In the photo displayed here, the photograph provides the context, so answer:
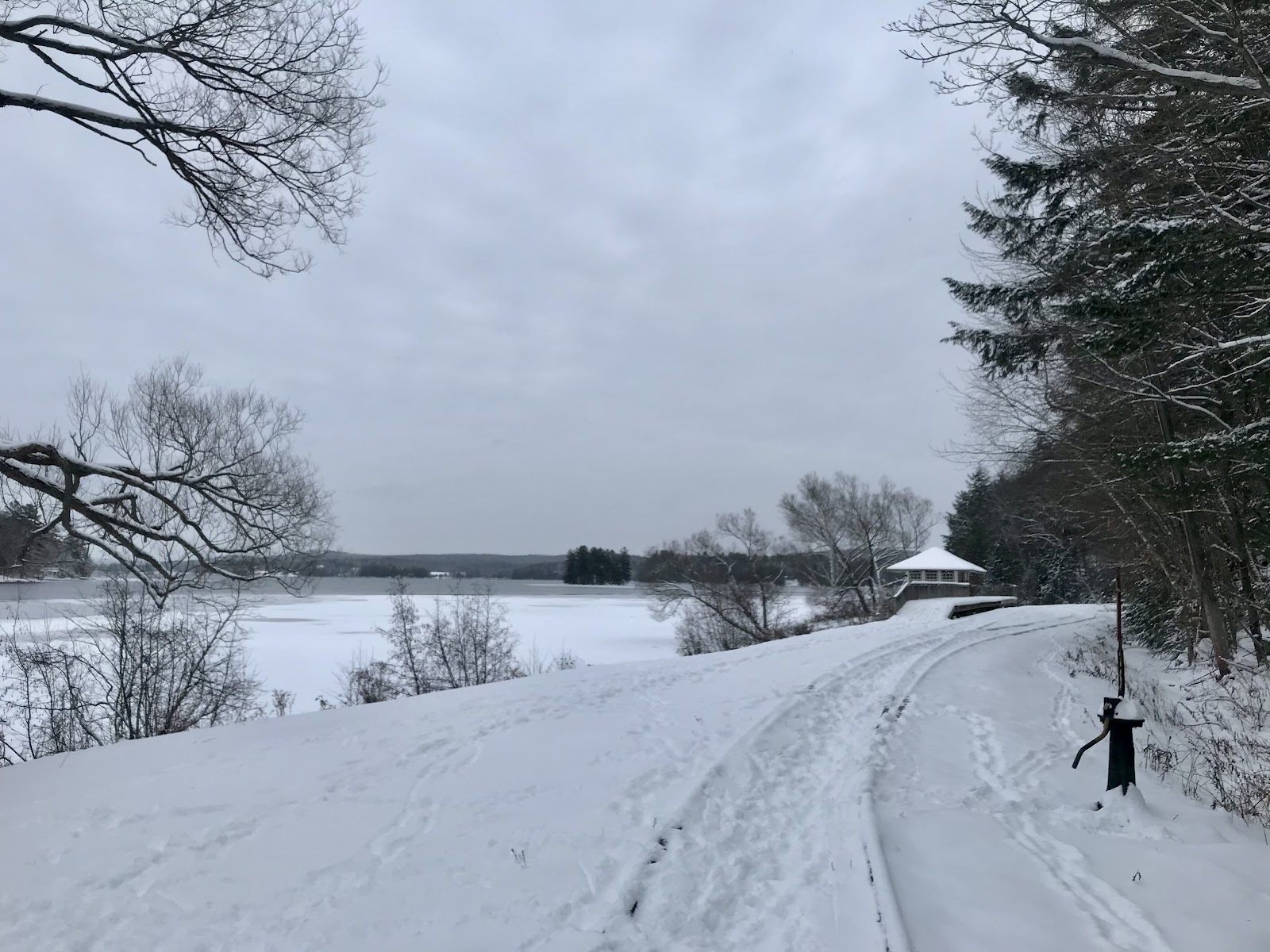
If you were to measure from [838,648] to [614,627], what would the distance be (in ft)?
91.2

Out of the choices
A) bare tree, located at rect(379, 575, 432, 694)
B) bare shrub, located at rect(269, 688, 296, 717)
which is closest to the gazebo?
bare tree, located at rect(379, 575, 432, 694)

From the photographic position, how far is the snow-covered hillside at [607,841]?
3781 millimetres

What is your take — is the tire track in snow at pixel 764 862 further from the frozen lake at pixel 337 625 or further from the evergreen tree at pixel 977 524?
the evergreen tree at pixel 977 524

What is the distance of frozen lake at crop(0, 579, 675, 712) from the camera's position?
18.1 meters

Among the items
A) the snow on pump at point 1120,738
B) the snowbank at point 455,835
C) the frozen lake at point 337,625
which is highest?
the snow on pump at point 1120,738

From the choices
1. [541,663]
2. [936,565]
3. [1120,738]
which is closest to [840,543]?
[936,565]

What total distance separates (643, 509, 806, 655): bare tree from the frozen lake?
5.65 feet

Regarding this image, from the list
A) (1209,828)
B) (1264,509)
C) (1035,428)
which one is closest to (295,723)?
(1209,828)

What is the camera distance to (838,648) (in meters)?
14.2

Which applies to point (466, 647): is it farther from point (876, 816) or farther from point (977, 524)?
point (977, 524)

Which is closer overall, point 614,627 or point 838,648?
point 838,648

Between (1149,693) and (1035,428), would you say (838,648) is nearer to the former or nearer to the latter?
(1149,693)

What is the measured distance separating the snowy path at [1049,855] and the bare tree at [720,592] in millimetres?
27472

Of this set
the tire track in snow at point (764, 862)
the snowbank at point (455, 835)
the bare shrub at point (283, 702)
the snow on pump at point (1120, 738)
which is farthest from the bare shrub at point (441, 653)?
the snow on pump at point (1120, 738)
